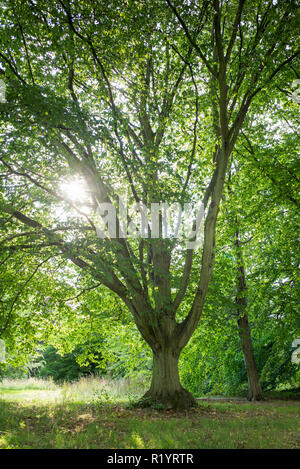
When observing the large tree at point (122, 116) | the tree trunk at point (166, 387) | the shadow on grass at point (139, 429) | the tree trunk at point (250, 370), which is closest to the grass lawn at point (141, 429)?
the shadow on grass at point (139, 429)

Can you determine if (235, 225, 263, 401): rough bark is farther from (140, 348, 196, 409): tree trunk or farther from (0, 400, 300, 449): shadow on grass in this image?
(0, 400, 300, 449): shadow on grass

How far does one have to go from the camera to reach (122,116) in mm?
7734

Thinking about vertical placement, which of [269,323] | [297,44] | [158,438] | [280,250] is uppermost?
[297,44]

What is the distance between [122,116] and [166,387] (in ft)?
21.0

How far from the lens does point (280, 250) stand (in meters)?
11.8

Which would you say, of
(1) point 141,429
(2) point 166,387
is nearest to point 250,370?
(2) point 166,387

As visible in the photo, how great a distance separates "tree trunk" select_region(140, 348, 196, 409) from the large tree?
0.08ft

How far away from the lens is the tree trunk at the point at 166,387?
812cm

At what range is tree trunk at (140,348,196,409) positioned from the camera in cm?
812

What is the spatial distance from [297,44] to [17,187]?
8034 mm

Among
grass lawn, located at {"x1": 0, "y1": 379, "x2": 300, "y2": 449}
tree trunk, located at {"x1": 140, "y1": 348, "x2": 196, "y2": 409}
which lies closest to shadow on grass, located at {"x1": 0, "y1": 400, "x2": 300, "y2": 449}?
grass lawn, located at {"x1": 0, "y1": 379, "x2": 300, "y2": 449}
